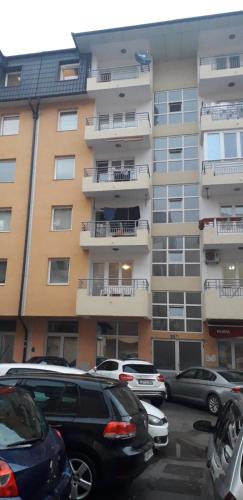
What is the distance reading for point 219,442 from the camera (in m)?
3.89

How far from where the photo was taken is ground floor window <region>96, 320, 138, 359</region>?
19.7 meters

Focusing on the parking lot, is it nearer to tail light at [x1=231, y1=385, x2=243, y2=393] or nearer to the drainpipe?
tail light at [x1=231, y1=385, x2=243, y2=393]

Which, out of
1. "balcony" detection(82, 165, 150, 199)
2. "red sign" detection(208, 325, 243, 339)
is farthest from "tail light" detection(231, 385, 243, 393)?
"balcony" detection(82, 165, 150, 199)

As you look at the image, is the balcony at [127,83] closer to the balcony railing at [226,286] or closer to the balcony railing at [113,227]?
the balcony railing at [113,227]

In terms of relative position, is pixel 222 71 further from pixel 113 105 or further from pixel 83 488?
pixel 83 488

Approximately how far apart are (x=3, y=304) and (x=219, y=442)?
17247 mm

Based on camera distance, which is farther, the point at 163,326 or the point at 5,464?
the point at 163,326

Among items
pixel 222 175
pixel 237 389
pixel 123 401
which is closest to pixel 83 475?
pixel 123 401

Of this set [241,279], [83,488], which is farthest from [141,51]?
[83,488]

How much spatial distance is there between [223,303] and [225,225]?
4044mm

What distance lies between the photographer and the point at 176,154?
2202cm

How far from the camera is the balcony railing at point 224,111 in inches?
824

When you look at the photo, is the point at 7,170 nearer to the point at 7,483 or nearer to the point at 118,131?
the point at 118,131

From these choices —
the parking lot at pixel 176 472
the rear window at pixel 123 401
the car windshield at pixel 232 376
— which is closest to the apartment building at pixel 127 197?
the car windshield at pixel 232 376
